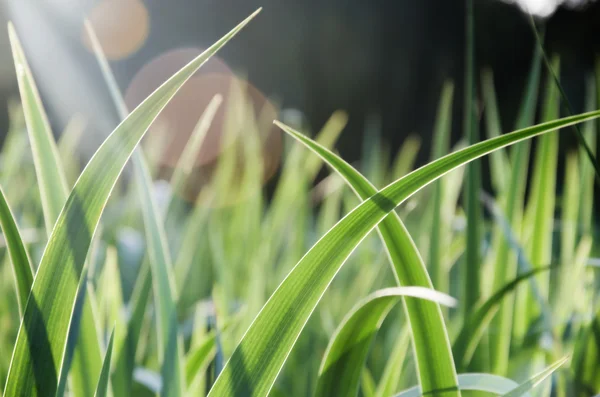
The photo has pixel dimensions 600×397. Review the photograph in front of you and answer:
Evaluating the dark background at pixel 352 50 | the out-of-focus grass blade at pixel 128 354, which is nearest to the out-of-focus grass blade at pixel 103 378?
the out-of-focus grass blade at pixel 128 354

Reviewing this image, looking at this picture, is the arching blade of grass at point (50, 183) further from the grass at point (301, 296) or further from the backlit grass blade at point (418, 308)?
the backlit grass blade at point (418, 308)

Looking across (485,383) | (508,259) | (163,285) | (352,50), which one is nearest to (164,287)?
(163,285)

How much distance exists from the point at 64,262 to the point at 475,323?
0.96 ft

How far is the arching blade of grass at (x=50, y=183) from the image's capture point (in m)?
0.29

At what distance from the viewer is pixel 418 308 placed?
0.31 m

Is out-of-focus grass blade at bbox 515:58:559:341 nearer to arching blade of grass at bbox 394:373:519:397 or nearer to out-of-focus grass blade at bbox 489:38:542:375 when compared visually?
out-of-focus grass blade at bbox 489:38:542:375

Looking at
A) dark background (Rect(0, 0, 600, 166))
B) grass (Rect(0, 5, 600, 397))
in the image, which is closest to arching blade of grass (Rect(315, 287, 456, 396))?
grass (Rect(0, 5, 600, 397))

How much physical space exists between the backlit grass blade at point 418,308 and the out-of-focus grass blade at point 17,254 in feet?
0.52

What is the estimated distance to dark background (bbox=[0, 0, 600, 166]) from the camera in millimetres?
3125

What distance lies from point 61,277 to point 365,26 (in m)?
3.56

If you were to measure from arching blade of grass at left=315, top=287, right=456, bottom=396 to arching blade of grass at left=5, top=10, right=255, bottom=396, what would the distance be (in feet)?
0.47

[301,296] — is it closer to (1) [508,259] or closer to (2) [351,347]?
(2) [351,347]

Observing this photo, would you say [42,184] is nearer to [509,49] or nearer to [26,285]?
[26,285]

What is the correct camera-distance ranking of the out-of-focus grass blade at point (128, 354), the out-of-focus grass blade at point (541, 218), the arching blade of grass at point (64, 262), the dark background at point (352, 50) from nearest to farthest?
the arching blade of grass at point (64, 262) < the out-of-focus grass blade at point (128, 354) < the out-of-focus grass blade at point (541, 218) < the dark background at point (352, 50)
